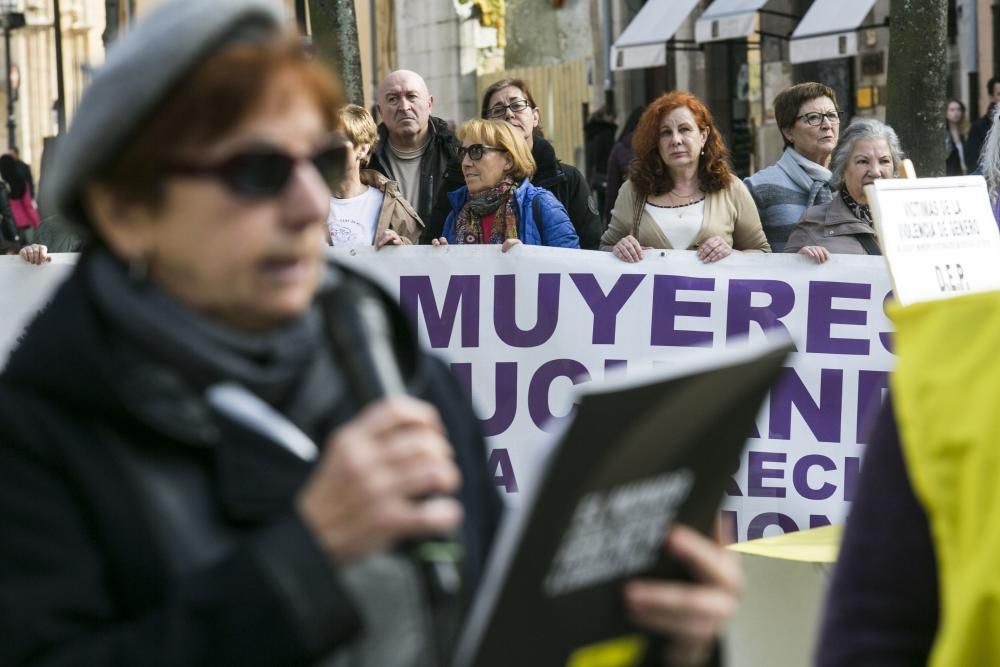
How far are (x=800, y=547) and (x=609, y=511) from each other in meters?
3.55

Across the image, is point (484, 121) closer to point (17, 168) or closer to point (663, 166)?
point (663, 166)

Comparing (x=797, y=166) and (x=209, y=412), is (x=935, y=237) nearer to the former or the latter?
(x=797, y=166)

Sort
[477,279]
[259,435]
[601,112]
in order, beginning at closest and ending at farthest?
[259,435]
[477,279]
[601,112]

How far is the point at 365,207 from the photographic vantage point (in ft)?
25.3

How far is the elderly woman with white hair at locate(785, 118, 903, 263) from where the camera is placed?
726 centimetres

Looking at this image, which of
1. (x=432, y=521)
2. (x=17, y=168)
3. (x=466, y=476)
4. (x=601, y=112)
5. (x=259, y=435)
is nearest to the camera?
(x=432, y=521)

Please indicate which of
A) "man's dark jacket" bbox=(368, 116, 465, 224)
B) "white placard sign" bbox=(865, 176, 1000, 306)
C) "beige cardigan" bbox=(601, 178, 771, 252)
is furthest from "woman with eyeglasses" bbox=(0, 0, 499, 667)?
"man's dark jacket" bbox=(368, 116, 465, 224)

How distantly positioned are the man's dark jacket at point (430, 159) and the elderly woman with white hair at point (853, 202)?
5.88 ft

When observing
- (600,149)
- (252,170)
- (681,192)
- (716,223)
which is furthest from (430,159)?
(600,149)

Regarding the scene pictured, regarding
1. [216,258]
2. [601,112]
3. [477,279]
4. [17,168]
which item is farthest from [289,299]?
[17,168]

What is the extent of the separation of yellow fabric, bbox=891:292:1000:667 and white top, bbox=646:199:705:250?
5.49 meters

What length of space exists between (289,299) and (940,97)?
8.75 meters

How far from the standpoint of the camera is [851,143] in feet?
24.5

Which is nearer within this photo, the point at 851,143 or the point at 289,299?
the point at 289,299
